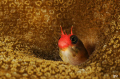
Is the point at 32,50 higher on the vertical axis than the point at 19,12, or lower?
lower

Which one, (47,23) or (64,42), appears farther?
(47,23)

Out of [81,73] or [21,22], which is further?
[21,22]

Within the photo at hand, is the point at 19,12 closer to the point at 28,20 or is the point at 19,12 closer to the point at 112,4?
the point at 28,20

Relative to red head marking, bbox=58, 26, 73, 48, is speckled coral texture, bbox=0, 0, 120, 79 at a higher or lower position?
higher

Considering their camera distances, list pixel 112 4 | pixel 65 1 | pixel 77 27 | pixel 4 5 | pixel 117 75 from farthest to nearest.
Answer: pixel 77 27 → pixel 65 1 → pixel 4 5 → pixel 112 4 → pixel 117 75

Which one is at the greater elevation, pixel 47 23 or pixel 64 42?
pixel 47 23

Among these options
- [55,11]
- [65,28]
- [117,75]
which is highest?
[55,11]

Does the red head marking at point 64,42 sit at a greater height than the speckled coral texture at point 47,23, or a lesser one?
lesser

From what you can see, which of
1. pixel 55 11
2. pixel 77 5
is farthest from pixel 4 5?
pixel 77 5

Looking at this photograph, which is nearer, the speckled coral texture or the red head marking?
the speckled coral texture

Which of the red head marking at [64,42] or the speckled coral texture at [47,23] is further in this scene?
the red head marking at [64,42]

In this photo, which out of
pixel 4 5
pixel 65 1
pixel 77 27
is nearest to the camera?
pixel 4 5
